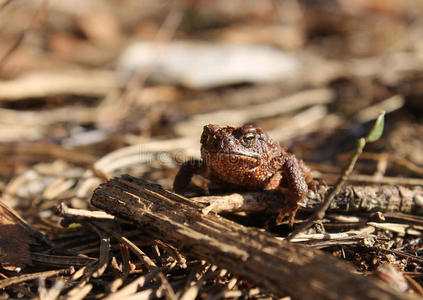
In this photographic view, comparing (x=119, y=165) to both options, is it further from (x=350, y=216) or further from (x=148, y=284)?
(x=350, y=216)

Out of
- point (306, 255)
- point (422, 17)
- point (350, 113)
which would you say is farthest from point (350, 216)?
point (422, 17)

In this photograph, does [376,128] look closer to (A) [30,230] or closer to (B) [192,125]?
(A) [30,230]

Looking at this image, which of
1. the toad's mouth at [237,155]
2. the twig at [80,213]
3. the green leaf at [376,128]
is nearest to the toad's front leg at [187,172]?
the toad's mouth at [237,155]

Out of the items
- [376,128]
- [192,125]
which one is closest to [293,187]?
[376,128]

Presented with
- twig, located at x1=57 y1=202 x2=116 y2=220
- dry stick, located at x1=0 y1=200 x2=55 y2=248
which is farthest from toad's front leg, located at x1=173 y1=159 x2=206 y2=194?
dry stick, located at x1=0 y1=200 x2=55 y2=248

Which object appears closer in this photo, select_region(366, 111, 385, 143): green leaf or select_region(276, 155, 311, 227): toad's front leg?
select_region(366, 111, 385, 143): green leaf

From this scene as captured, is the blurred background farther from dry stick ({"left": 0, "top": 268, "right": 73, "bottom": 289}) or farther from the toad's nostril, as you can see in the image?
dry stick ({"left": 0, "top": 268, "right": 73, "bottom": 289})
